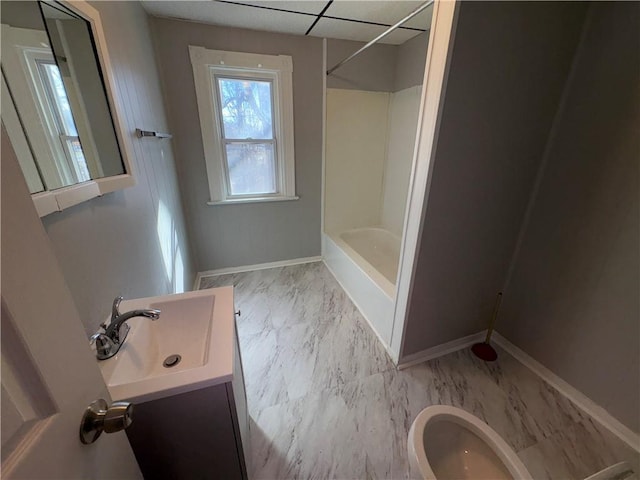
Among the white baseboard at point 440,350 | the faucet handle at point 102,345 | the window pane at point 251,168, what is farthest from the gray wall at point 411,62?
the faucet handle at point 102,345

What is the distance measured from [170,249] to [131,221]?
651 millimetres

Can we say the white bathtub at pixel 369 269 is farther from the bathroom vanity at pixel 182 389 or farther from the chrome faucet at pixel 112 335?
the chrome faucet at pixel 112 335

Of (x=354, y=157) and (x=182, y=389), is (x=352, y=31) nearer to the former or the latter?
(x=354, y=157)

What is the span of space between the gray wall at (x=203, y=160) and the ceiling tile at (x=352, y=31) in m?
0.17

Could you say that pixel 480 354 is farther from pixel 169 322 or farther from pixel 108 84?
pixel 108 84

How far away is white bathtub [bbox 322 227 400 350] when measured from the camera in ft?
6.02

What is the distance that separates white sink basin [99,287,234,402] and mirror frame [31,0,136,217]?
446 millimetres

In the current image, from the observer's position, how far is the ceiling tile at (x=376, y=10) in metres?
1.73

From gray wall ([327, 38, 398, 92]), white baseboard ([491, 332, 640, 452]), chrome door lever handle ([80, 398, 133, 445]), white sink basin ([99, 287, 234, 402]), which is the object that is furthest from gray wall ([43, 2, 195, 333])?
white baseboard ([491, 332, 640, 452])

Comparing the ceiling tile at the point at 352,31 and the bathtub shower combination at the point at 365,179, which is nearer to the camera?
the ceiling tile at the point at 352,31

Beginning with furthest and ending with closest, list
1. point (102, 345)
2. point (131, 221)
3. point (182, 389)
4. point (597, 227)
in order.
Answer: point (597, 227) < point (131, 221) < point (102, 345) < point (182, 389)

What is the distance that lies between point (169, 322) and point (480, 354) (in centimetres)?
191

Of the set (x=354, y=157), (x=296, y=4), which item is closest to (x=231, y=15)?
(x=296, y=4)

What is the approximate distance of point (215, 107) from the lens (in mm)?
2289
